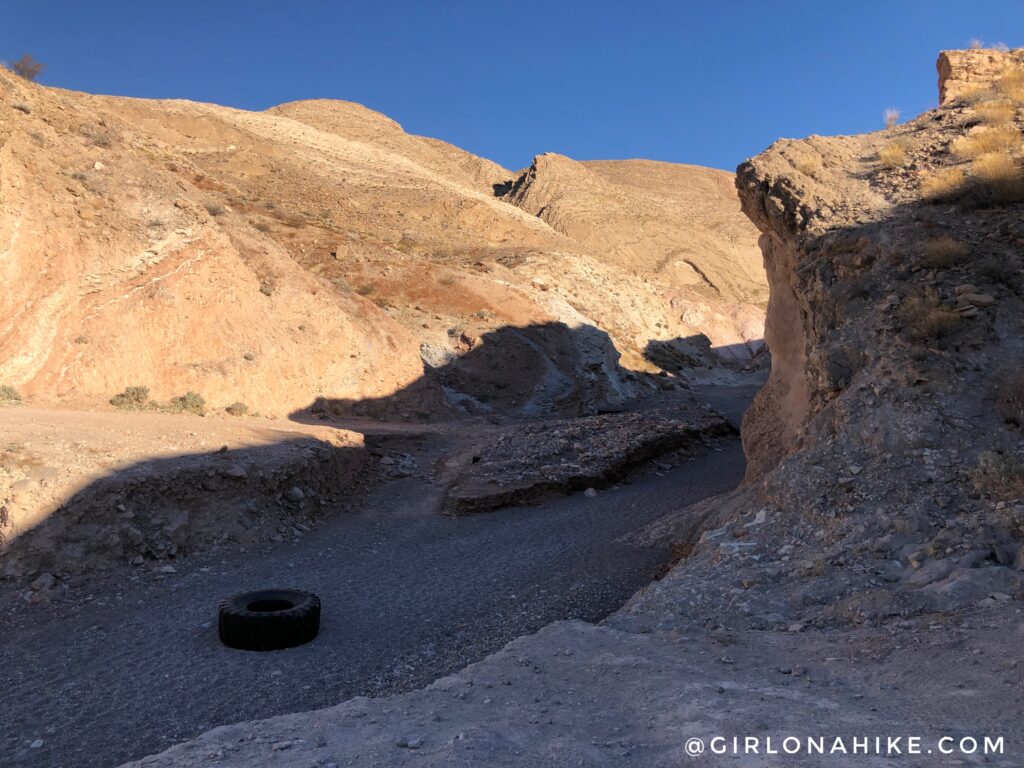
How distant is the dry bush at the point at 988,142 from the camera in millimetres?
9664

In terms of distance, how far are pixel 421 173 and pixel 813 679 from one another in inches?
2047

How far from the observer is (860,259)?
28.7 ft

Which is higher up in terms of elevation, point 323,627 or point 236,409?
point 236,409

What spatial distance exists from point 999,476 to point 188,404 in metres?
14.0

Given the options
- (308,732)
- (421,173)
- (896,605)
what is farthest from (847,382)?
(421,173)

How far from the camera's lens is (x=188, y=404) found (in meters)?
14.9

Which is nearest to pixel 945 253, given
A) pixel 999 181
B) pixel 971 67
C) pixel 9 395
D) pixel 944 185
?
pixel 999 181

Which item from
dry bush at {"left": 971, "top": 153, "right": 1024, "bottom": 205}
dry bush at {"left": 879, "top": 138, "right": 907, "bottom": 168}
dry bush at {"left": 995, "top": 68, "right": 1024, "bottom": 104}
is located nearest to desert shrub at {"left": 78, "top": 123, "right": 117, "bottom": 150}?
dry bush at {"left": 879, "top": 138, "right": 907, "bottom": 168}

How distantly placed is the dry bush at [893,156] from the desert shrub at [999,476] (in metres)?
5.75

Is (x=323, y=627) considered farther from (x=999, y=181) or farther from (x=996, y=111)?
(x=996, y=111)

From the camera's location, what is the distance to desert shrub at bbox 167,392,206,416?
14.7m

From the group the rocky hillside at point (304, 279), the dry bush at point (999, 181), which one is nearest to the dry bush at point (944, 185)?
the dry bush at point (999, 181)

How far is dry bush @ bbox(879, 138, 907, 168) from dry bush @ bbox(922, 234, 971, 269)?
2.60 metres

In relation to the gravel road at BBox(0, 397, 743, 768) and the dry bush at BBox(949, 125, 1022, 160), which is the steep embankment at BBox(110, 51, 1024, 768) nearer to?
the dry bush at BBox(949, 125, 1022, 160)
